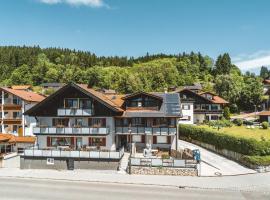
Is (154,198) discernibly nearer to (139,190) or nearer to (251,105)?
(139,190)

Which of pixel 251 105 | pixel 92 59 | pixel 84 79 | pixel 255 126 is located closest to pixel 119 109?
pixel 255 126

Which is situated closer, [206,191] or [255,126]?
[206,191]

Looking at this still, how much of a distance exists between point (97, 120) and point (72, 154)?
6493mm

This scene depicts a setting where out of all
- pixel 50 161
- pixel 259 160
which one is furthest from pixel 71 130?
pixel 259 160

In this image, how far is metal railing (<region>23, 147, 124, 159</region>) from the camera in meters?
39.4

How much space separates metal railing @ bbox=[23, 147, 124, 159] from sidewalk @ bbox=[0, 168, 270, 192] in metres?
1.85

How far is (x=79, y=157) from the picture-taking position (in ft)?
132

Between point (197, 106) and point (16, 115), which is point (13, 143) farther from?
point (197, 106)

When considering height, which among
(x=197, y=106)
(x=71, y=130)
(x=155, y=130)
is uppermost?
(x=197, y=106)

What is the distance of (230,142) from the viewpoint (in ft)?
141

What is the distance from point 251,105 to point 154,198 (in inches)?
3016

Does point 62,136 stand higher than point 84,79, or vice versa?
point 84,79

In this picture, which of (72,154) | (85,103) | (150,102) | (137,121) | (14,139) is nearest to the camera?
(72,154)

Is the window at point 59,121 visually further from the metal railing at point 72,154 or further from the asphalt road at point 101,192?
the asphalt road at point 101,192
